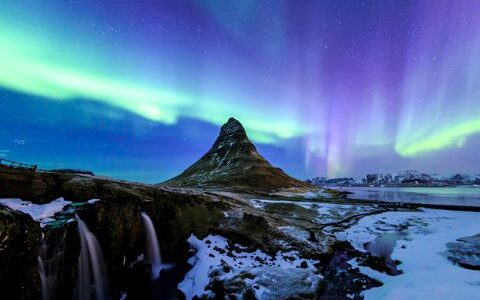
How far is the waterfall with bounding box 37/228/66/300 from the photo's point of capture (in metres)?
16.9

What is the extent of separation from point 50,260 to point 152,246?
1126 centimetres

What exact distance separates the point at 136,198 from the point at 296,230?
63.7 feet

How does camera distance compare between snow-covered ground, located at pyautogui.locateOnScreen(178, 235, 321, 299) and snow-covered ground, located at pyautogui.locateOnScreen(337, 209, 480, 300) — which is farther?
snow-covered ground, located at pyautogui.locateOnScreen(178, 235, 321, 299)

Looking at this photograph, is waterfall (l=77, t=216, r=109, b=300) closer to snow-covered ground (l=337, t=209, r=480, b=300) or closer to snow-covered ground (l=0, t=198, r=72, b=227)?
snow-covered ground (l=0, t=198, r=72, b=227)

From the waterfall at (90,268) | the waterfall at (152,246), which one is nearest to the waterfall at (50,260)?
the waterfall at (90,268)

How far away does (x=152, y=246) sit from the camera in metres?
28.0

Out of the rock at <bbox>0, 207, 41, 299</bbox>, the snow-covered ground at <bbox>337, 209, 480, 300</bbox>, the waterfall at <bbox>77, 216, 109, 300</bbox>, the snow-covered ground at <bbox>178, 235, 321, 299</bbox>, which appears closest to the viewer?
the rock at <bbox>0, 207, 41, 299</bbox>

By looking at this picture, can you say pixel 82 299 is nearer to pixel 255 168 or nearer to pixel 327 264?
pixel 327 264

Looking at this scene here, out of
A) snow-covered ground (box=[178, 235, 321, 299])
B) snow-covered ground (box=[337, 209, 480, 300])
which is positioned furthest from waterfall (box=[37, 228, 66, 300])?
snow-covered ground (box=[337, 209, 480, 300])

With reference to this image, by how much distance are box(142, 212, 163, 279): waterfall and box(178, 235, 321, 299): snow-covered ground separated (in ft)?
10.9

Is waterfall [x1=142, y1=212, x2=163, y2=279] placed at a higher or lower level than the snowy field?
lower

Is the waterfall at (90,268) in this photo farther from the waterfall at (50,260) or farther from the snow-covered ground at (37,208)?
the snow-covered ground at (37,208)

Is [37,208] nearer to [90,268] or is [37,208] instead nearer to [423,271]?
[90,268]

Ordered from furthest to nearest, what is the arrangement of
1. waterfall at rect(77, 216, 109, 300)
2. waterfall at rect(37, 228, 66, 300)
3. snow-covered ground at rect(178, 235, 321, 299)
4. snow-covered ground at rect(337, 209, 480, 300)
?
waterfall at rect(77, 216, 109, 300) < snow-covered ground at rect(178, 235, 321, 299) < snow-covered ground at rect(337, 209, 480, 300) < waterfall at rect(37, 228, 66, 300)
